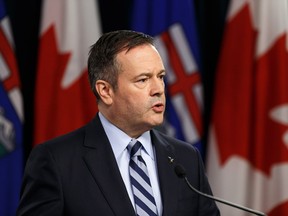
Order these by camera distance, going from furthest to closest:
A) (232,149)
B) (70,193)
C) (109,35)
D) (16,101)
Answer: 1. (232,149)
2. (16,101)
3. (109,35)
4. (70,193)

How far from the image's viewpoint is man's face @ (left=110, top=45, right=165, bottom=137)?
1.91 meters

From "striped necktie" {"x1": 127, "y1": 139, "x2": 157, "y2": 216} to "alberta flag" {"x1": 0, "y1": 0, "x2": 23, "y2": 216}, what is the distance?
1.39 metres

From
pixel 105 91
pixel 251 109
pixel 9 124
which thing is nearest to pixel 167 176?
pixel 105 91

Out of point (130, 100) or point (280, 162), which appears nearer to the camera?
point (130, 100)

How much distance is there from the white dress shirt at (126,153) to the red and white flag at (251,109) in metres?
1.47

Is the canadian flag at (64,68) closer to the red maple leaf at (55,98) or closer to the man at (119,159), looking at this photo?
the red maple leaf at (55,98)

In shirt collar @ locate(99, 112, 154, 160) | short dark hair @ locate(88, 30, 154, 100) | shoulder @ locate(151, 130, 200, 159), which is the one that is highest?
short dark hair @ locate(88, 30, 154, 100)

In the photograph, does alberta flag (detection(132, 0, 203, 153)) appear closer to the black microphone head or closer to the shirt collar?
the shirt collar

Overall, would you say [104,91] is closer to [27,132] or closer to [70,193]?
[70,193]

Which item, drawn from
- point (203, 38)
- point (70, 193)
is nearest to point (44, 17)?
point (203, 38)

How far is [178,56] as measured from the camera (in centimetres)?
342

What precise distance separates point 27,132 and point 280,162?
1411 mm

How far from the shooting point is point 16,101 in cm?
322

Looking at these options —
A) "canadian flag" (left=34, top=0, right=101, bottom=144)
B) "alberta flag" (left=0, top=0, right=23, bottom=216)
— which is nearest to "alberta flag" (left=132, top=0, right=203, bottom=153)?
"canadian flag" (left=34, top=0, right=101, bottom=144)
